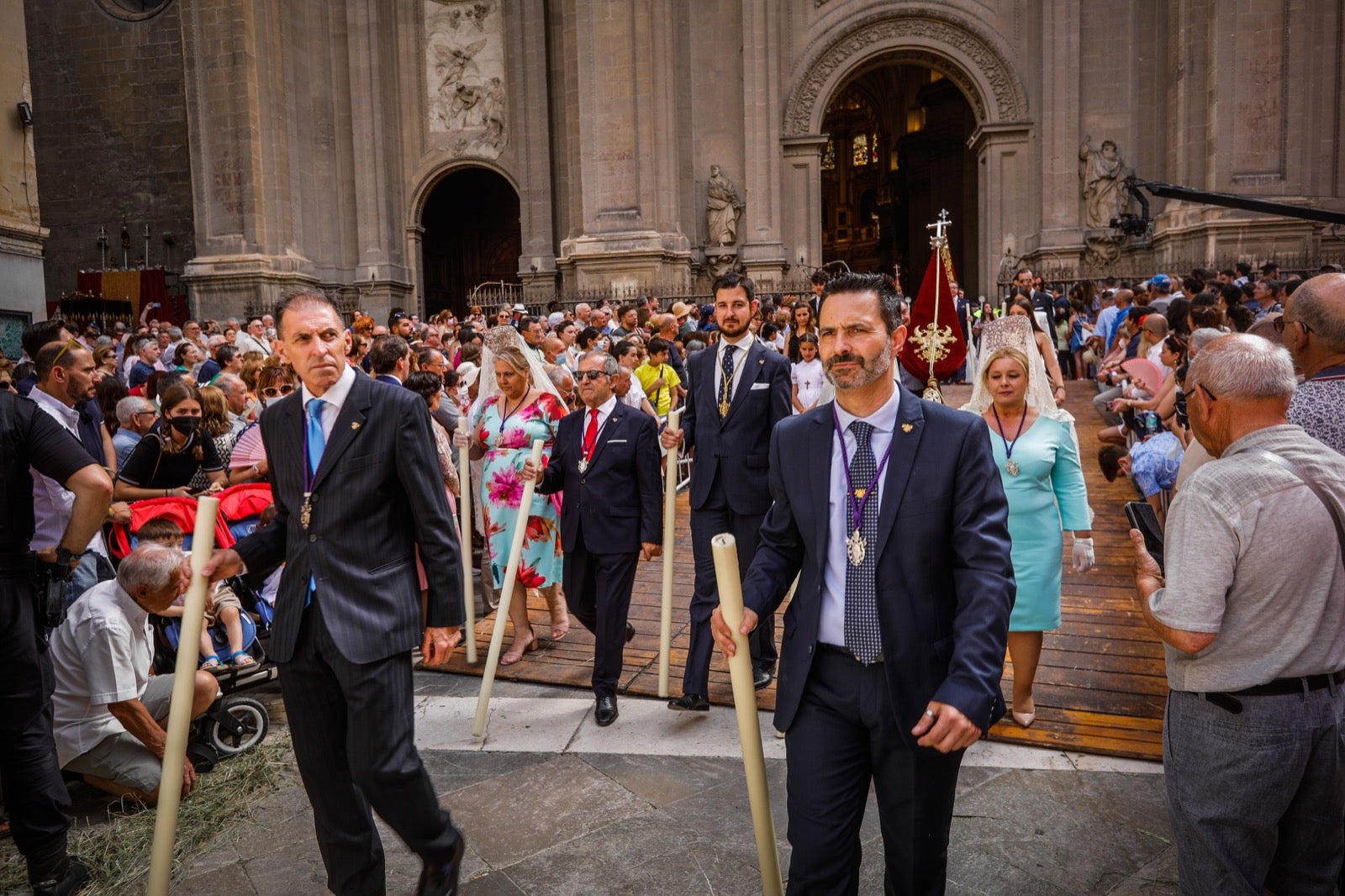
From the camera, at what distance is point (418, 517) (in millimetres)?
3238

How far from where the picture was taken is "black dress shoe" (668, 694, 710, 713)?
5.20 m

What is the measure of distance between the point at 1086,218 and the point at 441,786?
2064 cm

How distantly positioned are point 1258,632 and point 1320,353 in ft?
4.12

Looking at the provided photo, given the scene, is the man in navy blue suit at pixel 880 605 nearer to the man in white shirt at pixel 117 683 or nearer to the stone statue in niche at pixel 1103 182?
the man in white shirt at pixel 117 683

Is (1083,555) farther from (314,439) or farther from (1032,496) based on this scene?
(314,439)

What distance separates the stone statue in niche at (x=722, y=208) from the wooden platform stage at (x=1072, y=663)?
14.7 m

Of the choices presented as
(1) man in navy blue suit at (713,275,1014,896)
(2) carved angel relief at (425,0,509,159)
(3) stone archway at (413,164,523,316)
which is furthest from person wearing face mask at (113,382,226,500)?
(3) stone archway at (413,164,523,316)

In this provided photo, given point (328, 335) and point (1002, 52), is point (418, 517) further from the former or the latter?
point (1002, 52)

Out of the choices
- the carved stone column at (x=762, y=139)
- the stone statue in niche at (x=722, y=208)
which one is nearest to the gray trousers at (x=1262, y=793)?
the carved stone column at (x=762, y=139)

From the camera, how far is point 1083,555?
4668 mm

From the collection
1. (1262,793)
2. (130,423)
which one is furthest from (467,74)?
(1262,793)

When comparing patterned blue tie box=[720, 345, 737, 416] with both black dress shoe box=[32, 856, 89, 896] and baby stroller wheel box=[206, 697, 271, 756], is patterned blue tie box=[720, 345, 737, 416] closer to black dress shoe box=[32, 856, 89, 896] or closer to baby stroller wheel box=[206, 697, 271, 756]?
baby stroller wheel box=[206, 697, 271, 756]

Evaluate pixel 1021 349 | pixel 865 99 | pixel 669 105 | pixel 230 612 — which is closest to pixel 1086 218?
pixel 669 105

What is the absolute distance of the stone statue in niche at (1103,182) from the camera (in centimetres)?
2078
